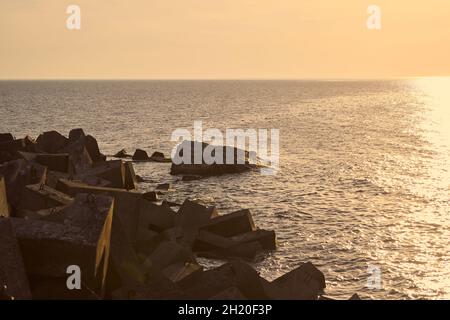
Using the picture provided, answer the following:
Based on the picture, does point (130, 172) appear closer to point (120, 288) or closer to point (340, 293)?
point (340, 293)

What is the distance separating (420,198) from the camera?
26750 millimetres

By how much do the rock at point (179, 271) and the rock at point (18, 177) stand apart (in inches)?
204

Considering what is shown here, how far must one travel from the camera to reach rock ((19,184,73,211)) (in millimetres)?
13430

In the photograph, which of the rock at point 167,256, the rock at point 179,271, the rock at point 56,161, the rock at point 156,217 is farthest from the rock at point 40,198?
the rock at point 56,161

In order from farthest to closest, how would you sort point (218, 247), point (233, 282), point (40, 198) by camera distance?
point (218, 247), point (40, 198), point (233, 282)

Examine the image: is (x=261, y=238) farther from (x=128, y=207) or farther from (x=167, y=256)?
(x=167, y=256)

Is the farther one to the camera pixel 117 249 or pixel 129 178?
pixel 129 178

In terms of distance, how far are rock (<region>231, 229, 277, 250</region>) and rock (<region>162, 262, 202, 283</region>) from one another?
5.02m

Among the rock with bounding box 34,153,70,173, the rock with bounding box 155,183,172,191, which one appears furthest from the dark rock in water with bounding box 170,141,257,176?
the rock with bounding box 34,153,70,173

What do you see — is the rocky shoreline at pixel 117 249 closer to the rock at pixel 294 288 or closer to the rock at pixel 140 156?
the rock at pixel 294 288

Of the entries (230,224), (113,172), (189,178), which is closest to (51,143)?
(113,172)

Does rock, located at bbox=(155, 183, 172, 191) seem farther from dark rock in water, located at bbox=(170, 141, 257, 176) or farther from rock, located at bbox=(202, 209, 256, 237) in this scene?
rock, located at bbox=(202, 209, 256, 237)

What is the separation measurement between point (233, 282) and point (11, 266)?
3.63m

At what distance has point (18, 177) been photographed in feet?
48.8
